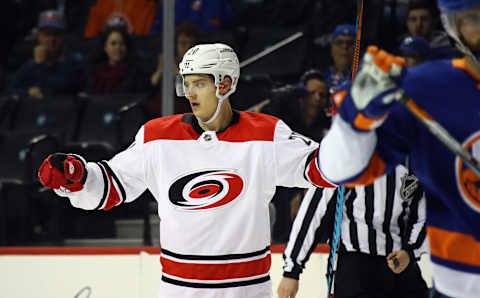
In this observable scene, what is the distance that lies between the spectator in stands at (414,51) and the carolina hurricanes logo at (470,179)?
2720 millimetres

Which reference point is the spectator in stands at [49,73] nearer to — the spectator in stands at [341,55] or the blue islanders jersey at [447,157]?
the spectator in stands at [341,55]

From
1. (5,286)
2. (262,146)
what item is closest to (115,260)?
(5,286)

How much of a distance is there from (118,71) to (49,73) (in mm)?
510

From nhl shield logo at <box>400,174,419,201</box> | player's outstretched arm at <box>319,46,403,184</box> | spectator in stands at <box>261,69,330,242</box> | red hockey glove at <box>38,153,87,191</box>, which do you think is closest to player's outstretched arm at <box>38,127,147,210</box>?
red hockey glove at <box>38,153,87,191</box>

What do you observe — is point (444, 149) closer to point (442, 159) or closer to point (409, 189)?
point (442, 159)

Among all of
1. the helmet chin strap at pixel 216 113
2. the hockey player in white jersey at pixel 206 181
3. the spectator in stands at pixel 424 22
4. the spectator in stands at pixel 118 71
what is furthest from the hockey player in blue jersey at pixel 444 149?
the spectator in stands at pixel 118 71

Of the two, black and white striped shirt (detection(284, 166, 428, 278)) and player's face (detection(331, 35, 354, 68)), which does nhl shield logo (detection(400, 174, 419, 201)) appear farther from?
player's face (detection(331, 35, 354, 68))

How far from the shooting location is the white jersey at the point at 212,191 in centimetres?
250

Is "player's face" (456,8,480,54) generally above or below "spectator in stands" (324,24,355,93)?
above

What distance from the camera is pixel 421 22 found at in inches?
192

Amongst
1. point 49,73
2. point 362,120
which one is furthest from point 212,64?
point 49,73

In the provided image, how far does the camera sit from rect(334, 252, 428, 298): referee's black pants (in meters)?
3.25

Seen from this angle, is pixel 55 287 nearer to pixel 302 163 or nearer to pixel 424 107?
pixel 302 163

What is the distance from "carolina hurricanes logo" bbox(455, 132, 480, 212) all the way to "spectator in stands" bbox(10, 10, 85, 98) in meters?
4.19
